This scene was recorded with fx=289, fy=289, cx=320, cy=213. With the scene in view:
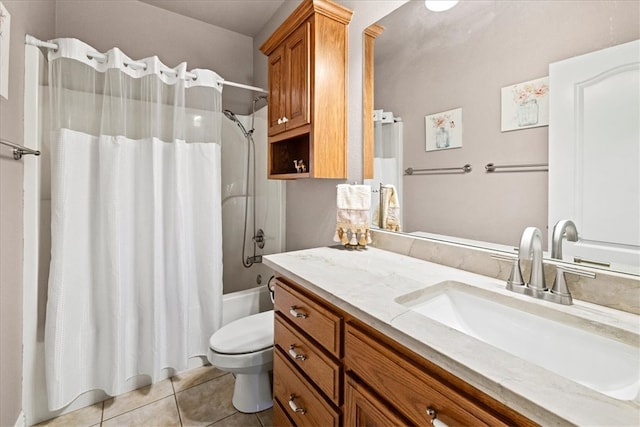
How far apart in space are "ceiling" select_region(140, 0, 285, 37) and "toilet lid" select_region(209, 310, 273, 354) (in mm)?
2320

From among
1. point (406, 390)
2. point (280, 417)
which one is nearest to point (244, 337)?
point (280, 417)

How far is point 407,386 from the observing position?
25.4 inches

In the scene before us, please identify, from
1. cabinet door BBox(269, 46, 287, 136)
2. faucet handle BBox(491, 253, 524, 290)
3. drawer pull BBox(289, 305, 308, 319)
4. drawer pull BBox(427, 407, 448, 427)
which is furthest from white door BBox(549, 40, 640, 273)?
cabinet door BBox(269, 46, 287, 136)

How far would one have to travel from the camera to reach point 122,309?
1611mm

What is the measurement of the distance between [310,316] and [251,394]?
3.14 ft

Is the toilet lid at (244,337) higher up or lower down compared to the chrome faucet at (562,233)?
lower down

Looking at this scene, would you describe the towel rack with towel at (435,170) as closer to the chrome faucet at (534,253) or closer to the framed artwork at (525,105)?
the framed artwork at (525,105)

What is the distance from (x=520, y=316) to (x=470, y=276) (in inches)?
9.6

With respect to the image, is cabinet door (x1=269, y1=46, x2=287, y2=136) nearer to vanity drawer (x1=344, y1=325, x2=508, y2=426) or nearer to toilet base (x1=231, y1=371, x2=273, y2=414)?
vanity drawer (x1=344, y1=325, x2=508, y2=426)

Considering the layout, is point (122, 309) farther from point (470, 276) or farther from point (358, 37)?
point (358, 37)

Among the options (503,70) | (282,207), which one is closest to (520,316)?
(503,70)

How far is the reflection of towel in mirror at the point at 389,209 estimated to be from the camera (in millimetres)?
1400

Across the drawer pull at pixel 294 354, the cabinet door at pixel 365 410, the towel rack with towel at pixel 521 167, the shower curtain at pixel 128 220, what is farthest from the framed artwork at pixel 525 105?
the shower curtain at pixel 128 220

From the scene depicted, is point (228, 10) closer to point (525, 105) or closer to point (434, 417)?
point (525, 105)
